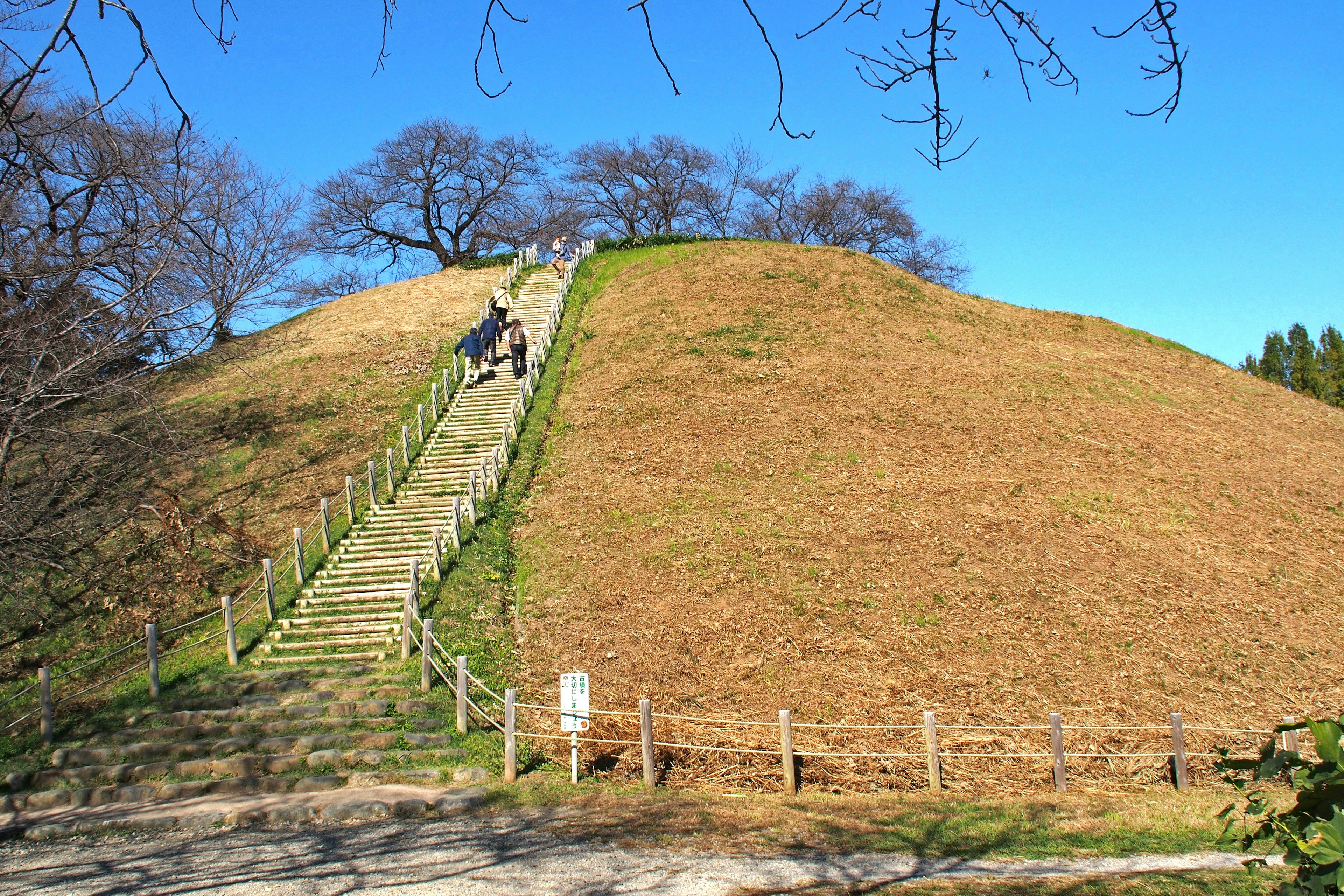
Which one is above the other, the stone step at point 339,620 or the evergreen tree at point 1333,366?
the evergreen tree at point 1333,366

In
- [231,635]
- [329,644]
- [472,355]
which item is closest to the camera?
[231,635]

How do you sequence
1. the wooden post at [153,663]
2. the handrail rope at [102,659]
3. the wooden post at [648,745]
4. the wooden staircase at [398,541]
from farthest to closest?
the wooden staircase at [398,541] < the handrail rope at [102,659] < the wooden post at [153,663] < the wooden post at [648,745]

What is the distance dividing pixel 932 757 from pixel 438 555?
8657 mm

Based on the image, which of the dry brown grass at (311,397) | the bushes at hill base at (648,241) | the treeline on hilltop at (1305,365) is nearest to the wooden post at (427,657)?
the dry brown grass at (311,397)

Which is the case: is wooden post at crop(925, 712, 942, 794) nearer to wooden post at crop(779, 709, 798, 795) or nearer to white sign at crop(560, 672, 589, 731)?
wooden post at crop(779, 709, 798, 795)

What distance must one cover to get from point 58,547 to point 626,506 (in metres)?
9.64

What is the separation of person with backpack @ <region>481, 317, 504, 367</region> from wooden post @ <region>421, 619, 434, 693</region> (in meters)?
12.5

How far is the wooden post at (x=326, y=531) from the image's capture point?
1573cm

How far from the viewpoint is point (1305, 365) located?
4631cm

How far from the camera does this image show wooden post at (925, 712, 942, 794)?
10.3 m

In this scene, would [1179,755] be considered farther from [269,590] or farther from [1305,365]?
[1305,365]

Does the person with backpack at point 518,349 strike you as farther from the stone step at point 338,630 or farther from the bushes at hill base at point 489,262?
the bushes at hill base at point 489,262

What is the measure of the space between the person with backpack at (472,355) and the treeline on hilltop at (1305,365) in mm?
36940

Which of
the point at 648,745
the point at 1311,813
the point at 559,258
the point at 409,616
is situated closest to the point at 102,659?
the point at 409,616
